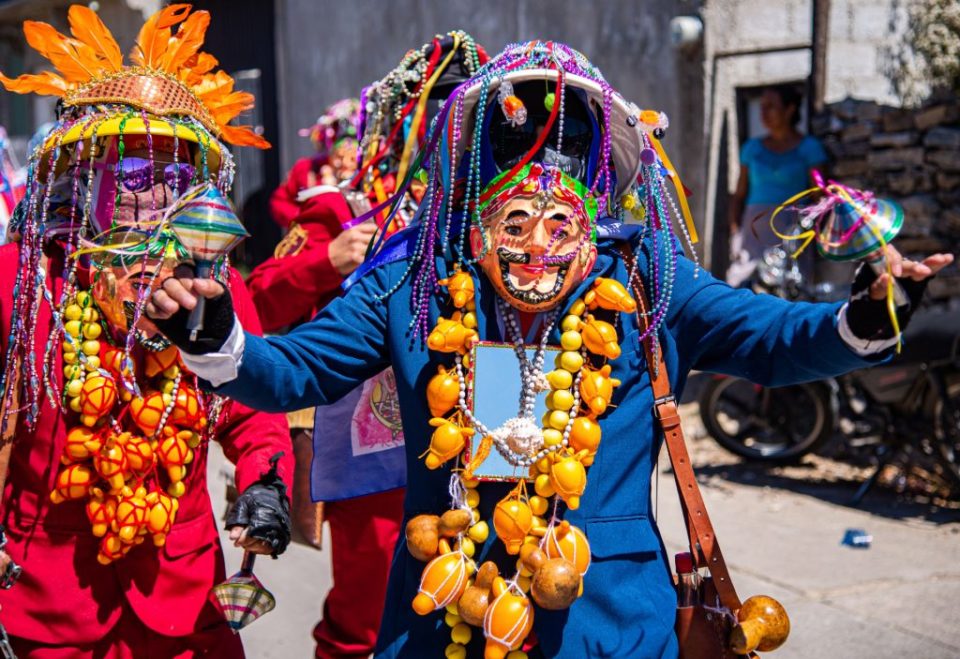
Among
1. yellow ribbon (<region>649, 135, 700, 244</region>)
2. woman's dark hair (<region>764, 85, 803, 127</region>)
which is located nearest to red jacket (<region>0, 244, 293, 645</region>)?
yellow ribbon (<region>649, 135, 700, 244</region>)

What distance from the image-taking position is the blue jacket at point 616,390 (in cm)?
220

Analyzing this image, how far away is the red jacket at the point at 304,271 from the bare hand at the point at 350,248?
3cm

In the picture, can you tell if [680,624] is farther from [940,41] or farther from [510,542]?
[940,41]

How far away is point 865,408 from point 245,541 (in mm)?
4513

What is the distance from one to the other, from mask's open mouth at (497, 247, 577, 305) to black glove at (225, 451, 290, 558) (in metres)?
0.76

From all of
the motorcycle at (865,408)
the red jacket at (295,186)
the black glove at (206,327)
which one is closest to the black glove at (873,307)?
the black glove at (206,327)

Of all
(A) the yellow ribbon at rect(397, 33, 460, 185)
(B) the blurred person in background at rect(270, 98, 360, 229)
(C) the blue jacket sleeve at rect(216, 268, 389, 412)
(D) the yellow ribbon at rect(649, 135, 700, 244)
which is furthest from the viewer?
(B) the blurred person in background at rect(270, 98, 360, 229)

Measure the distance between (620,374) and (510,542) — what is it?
40 centimetres

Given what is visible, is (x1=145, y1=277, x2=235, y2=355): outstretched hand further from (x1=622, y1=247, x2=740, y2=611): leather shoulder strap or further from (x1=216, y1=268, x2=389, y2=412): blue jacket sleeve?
(x1=622, y1=247, x2=740, y2=611): leather shoulder strap

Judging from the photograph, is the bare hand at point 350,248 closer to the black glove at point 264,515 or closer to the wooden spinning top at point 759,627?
the black glove at point 264,515

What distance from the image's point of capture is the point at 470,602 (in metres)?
2.18

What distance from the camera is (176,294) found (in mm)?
1869

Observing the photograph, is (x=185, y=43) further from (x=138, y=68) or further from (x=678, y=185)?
(x=678, y=185)

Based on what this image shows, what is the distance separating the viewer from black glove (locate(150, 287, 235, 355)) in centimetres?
191
